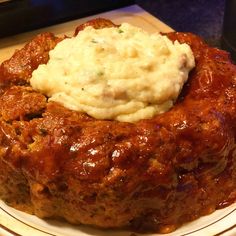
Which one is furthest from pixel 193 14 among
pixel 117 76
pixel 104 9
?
pixel 117 76

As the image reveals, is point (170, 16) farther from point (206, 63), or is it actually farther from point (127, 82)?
point (127, 82)

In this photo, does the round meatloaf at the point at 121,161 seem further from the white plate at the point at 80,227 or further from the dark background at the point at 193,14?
the dark background at the point at 193,14

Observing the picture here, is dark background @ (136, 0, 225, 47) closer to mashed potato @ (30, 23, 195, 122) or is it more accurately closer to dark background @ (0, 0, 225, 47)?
dark background @ (0, 0, 225, 47)

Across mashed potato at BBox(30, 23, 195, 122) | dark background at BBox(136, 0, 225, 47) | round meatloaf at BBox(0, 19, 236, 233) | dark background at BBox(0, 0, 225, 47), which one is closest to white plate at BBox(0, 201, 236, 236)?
round meatloaf at BBox(0, 19, 236, 233)

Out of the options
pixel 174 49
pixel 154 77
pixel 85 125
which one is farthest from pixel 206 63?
pixel 85 125

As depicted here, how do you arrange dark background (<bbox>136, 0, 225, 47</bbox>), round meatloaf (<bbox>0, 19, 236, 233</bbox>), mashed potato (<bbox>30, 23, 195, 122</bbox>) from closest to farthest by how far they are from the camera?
round meatloaf (<bbox>0, 19, 236, 233</bbox>) → mashed potato (<bbox>30, 23, 195, 122</bbox>) → dark background (<bbox>136, 0, 225, 47</bbox>)
